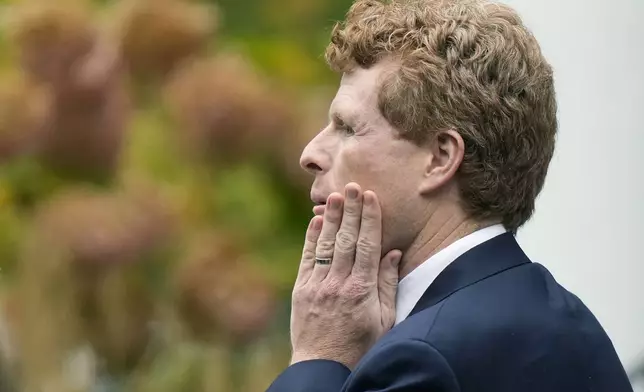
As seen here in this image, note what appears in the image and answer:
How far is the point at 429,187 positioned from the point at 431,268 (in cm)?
10

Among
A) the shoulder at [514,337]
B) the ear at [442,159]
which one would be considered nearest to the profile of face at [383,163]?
the ear at [442,159]

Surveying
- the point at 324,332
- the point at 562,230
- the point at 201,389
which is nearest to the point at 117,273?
the point at 201,389

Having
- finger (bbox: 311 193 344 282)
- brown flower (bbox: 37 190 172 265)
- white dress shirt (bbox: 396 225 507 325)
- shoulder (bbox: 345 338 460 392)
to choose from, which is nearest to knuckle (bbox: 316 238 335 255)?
finger (bbox: 311 193 344 282)

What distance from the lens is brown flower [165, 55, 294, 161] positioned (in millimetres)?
2053

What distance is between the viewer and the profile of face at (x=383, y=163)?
1400mm

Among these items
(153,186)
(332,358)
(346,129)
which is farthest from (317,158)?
(153,186)

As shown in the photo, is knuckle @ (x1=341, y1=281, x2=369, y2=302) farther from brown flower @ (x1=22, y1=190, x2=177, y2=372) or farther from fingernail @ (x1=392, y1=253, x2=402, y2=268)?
brown flower @ (x1=22, y1=190, x2=177, y2=372)

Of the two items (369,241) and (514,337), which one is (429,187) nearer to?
(369,241)

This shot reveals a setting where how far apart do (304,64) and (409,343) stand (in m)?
1.06

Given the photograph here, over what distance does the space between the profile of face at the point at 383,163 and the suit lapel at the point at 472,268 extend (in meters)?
0.08

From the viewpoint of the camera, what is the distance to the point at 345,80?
1481 mm

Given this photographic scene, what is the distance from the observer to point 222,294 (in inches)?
82.2

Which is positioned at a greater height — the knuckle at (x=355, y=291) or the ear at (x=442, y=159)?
the ear at (x=442, y=159)

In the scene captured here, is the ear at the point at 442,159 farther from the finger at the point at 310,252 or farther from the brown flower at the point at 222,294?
the brown flower at the point at 222,294
